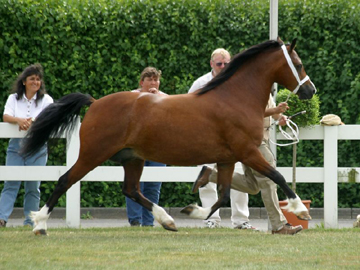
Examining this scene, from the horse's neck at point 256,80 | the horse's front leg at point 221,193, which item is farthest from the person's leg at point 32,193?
the horse's neck at point 256,80

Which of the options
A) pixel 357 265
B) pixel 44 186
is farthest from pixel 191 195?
pixel 357 265

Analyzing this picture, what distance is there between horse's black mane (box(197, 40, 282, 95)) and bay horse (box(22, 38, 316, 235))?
0.4 inches

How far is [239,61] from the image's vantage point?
8.09m

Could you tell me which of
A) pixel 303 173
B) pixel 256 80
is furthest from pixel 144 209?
pixel 256 80

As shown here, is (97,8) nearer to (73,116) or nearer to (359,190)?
(73,116)

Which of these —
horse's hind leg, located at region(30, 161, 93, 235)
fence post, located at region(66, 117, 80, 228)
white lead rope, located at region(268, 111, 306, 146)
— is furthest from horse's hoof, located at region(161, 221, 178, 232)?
fence post, located at region(66, 117, 80, 228)

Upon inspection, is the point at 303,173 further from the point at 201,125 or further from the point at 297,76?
the point at 201,125

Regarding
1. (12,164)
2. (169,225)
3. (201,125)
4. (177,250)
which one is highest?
(201,125)

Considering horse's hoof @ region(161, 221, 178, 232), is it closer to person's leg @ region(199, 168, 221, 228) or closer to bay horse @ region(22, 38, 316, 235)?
bay horse @ region(22, 38, 316, 235)

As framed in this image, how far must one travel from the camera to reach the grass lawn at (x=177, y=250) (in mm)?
6172

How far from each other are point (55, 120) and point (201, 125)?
5.25 ft

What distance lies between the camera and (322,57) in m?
11.5

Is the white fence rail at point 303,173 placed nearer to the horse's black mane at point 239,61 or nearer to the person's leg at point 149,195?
the person's leg at point 149,195

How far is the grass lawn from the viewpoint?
6.17 m
